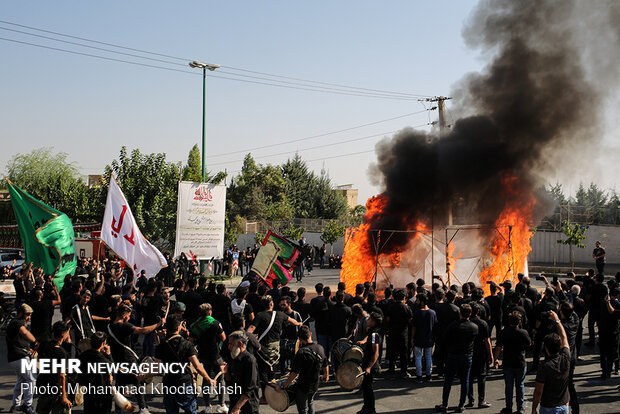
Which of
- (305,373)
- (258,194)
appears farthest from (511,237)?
(258,194)

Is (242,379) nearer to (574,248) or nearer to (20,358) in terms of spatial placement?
(20,358)

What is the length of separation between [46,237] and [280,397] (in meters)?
8.30

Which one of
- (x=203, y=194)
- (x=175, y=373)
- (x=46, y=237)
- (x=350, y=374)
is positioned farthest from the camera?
(x=203, y=194)

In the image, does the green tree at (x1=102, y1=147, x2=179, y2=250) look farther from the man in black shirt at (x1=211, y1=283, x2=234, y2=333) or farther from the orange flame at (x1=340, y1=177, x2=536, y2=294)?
the man in black shirt at (x1=211, y1=283, x2=234, y2=333)

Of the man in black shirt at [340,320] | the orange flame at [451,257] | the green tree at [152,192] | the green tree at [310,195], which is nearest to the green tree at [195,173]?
the green tree at [152,192]

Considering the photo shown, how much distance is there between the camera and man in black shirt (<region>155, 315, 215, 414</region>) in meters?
6.12

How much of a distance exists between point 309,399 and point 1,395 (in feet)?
16.6

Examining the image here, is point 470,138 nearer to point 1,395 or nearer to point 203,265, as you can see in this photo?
point 203,265

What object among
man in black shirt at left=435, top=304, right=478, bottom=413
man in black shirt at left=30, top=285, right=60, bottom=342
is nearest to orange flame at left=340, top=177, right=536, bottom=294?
man in black shirt at left=435, top=304, right=478, bottom=413

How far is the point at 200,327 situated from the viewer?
7523 mm

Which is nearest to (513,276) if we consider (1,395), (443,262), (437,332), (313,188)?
(443,262)

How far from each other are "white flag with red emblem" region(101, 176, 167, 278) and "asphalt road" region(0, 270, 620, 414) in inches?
164

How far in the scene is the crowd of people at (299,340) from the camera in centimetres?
608

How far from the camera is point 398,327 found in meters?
9.34
